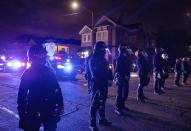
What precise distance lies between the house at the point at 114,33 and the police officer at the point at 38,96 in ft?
99.6

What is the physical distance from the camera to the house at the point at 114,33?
3400 cm

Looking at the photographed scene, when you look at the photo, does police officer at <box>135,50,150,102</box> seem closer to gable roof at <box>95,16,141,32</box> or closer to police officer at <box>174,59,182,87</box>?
police officer at <box>174,59,182,87</box>

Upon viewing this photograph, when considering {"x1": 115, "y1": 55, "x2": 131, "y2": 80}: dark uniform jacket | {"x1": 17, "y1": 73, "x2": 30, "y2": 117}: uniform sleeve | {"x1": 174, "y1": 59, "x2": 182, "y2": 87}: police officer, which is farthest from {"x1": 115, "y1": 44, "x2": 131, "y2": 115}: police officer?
{"x1": 174, "y1": 59, "x2": 182, "y2": 87}: police officer

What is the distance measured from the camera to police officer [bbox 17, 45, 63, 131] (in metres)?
2.29

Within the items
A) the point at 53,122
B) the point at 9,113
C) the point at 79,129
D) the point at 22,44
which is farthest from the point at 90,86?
the point at 22,44

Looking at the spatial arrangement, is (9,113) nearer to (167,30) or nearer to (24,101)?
(24,101)

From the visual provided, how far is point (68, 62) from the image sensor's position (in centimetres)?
1448

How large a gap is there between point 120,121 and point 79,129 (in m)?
1.13

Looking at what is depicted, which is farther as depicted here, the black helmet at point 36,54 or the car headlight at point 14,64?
the car headlight at point 14,64

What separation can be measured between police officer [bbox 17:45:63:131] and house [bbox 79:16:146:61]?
1195 inches

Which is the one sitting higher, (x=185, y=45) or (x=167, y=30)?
(x=167, y=30)

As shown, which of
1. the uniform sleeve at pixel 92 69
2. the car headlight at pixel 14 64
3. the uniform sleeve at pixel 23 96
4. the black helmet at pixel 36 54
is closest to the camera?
the uniform sleeve at pixel 23 96

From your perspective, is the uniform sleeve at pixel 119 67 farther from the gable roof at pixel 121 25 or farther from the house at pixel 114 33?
the gable roof at pixel 121 25

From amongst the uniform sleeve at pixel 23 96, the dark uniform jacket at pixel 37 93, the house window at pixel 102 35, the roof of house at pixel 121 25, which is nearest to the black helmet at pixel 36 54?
the dark uniform jacket at pixel 37 93
